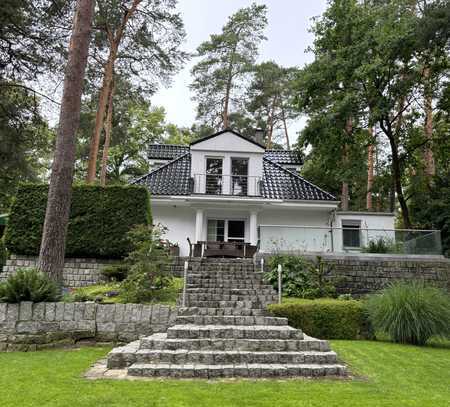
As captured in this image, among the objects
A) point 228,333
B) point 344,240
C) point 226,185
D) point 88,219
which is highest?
point 226,185

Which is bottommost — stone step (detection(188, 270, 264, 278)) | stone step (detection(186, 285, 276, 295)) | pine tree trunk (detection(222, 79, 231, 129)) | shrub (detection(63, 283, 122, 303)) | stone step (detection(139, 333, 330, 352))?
stone step (detection(139, 333, 330, 352))

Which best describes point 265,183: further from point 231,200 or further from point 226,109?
point 226,109

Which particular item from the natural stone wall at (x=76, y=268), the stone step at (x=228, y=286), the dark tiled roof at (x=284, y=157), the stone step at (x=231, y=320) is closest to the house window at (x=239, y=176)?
the dark tiled roof at (x=284, y=157)

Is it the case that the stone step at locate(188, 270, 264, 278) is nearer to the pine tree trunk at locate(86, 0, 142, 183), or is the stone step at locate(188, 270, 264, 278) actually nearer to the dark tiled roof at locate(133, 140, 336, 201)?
the dark tiled roof at locate(133, 140, 336, 201)

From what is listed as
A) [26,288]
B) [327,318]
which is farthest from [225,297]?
[26,288]

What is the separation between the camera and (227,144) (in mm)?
16594

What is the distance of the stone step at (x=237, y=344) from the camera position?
5.55m

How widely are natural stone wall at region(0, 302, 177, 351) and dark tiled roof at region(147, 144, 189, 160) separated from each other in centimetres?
1333

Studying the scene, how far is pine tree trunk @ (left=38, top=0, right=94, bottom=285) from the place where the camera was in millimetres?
8055

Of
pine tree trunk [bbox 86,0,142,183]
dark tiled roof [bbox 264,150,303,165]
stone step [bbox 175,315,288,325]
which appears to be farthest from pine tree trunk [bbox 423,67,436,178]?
stone step [bbox 175,315,288,325]

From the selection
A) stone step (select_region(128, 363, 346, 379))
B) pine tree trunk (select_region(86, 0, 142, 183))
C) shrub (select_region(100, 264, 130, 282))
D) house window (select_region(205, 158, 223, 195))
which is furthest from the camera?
house window (select_region(205, 158, 223, 195))

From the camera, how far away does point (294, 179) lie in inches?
686

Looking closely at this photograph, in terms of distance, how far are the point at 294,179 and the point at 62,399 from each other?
14883 millimetres

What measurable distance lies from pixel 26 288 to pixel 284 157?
630 inches
